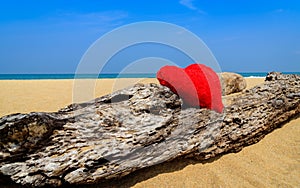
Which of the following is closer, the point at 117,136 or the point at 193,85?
the point at 117,136

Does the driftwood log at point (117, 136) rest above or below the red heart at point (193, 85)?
below

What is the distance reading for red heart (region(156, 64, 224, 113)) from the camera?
3.68 m

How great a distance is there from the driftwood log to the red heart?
172 millimetres

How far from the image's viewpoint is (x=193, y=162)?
348 centimetres

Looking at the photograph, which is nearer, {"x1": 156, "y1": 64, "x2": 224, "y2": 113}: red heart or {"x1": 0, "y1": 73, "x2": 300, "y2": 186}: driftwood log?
{"x1": 0, "y1": 73, "x2": 300, "y2": 186}: driftwood log

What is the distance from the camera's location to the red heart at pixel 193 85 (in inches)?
145

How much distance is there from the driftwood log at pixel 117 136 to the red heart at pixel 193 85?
6.8 inches

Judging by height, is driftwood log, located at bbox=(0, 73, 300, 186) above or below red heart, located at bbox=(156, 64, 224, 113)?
below

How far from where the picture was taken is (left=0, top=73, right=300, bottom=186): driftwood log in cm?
251

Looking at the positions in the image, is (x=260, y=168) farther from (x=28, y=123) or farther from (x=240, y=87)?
(x=240, y=87)

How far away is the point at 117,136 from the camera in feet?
9.58

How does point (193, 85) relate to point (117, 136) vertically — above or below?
above

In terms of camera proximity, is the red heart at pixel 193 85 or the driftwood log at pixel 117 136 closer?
the driftwood log at pixel 117 136

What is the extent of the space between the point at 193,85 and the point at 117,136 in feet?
4.75
